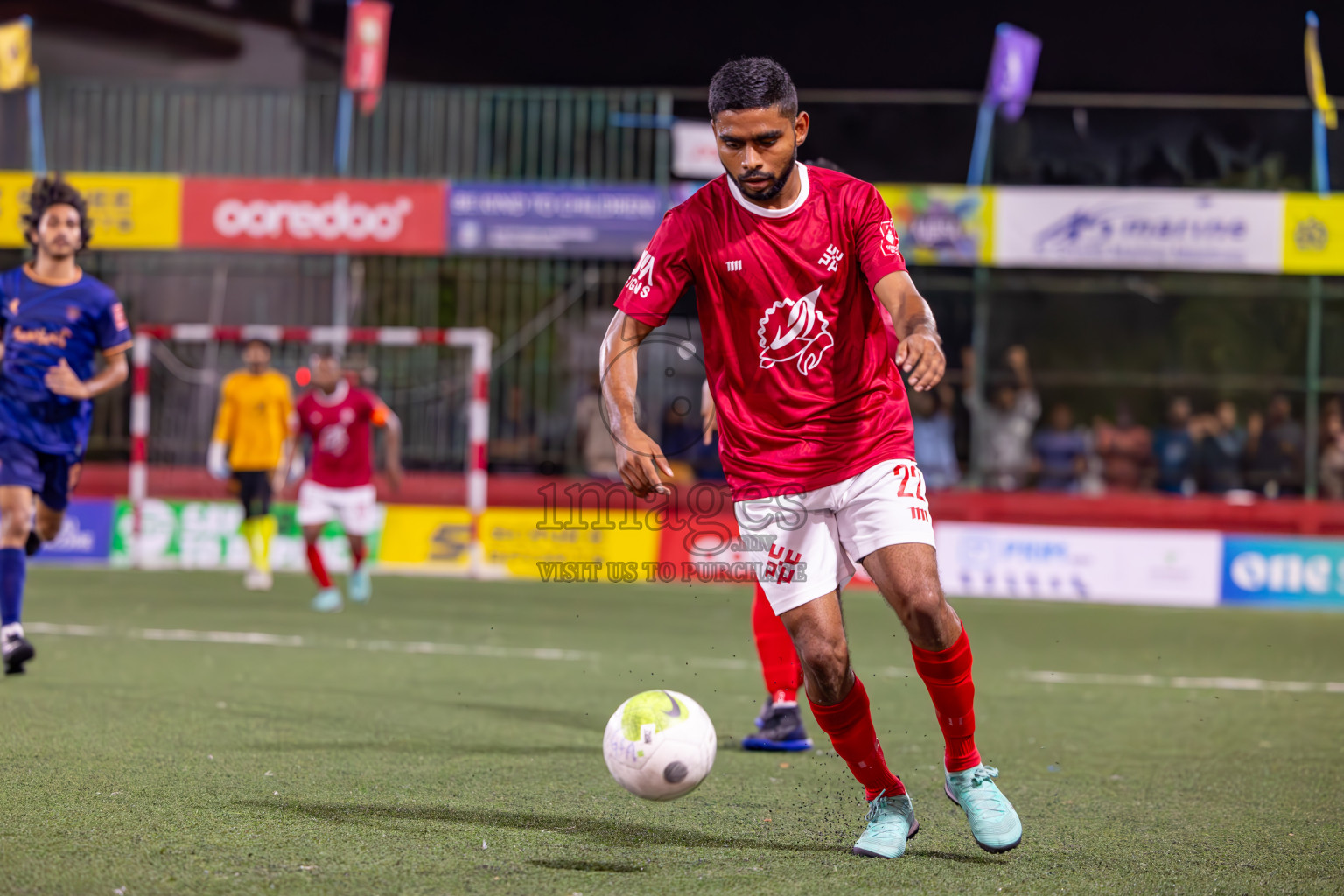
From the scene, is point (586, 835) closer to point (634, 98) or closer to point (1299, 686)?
point (1299, 686)

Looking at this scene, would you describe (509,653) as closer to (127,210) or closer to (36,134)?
(127,210)

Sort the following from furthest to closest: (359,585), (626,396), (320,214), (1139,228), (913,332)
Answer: (320,214), (1139,228), (359,585), (626,396), (913,332)

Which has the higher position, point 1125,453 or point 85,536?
point 1125,453

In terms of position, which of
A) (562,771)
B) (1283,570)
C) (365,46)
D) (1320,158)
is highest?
(365,46)

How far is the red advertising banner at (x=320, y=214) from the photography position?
16.2 m

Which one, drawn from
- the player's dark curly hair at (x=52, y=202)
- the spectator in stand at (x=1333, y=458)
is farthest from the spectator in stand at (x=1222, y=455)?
the player's dark curly hair at (x=52, y=202)

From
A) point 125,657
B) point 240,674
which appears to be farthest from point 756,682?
point 125,657

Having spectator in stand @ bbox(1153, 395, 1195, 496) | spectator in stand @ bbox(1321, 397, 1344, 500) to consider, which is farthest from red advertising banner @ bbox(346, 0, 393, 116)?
spectator in stand @ bbox(1321, 397, 1344, 500)

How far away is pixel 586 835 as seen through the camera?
4488mm

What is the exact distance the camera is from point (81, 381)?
756cm

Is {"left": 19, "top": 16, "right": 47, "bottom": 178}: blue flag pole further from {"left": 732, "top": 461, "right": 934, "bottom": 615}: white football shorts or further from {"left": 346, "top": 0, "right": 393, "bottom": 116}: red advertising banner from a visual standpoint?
{"left": 732, "top": 461, "right": 934, "bottom": 615}: white football shorts

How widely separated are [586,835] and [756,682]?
4.08 metres

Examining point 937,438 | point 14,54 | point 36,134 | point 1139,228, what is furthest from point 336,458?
point 1139,228

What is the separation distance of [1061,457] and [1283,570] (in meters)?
2.62
